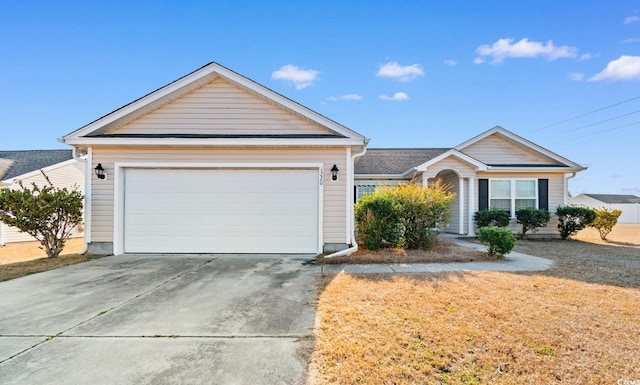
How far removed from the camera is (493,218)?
12.0 meters

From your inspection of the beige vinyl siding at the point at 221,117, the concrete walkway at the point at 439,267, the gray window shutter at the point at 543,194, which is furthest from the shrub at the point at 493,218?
the beige vinyl siding at the point at 221,117

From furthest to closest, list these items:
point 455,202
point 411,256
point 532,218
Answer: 1. point 455,202
2. point 532,218
3. point 411,256

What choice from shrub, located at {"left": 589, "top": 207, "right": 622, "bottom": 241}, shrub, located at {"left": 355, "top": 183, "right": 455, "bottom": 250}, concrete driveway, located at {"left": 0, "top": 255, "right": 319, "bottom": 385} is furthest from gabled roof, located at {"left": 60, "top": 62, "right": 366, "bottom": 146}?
shrub, located at {"left": 589, "top": 207, "right": 622, "bottom": 241}

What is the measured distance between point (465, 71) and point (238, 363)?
1572cm

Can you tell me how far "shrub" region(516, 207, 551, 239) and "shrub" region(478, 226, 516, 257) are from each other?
5721 millimetres

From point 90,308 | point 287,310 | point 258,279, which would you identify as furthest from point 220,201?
point 287,310

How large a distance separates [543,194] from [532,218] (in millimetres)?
1770

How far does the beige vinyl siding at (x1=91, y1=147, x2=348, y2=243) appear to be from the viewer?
8.26 m

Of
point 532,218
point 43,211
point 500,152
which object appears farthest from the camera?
point 500,152

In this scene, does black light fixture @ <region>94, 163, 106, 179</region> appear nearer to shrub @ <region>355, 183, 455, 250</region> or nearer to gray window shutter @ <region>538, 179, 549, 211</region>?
shrub @ <region>355, 183, 455, 250</region>

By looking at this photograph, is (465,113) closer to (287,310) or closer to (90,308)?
(287,310)

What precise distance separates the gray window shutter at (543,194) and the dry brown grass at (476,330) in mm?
8188

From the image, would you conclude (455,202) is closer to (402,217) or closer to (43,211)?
(402,217)

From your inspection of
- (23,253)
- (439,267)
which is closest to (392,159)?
(439,267)
